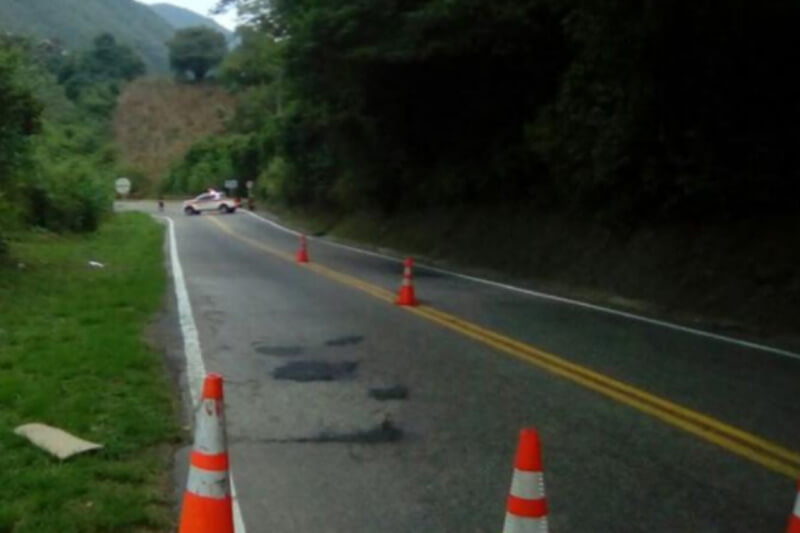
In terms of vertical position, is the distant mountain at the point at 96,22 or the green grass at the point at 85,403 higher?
the distant mountain at the point at 96,22

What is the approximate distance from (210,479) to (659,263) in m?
15.8

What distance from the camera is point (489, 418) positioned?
987 centimetres

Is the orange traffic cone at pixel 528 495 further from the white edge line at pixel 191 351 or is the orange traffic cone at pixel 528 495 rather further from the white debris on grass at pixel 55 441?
the white debris on grass at pixel 55 441

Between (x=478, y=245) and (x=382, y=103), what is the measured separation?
7.39 m

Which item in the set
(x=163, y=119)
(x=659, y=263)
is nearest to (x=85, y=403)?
(x=659, y=263)

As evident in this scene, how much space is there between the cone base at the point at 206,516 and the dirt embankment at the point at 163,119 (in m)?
117

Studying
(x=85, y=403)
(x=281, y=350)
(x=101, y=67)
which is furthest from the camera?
(x=101, y=67)

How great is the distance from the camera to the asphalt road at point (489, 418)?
733cm

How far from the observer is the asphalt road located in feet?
24.0

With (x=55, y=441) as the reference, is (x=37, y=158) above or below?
below

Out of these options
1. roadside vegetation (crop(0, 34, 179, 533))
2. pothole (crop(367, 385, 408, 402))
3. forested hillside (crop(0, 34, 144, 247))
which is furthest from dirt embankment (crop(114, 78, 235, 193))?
pothole (crop(367, 385, 408, 402))

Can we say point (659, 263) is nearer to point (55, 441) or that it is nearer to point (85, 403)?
point (85, 403)

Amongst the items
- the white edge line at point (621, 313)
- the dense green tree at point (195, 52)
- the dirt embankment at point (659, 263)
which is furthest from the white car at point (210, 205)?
the dense green tree at point (195, 52)

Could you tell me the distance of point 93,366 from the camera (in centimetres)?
1199
